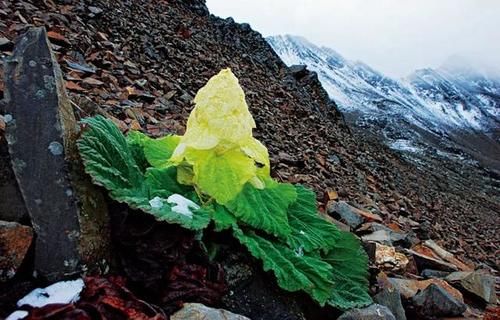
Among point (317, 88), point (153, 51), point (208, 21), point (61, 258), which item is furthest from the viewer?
point (317, 88)

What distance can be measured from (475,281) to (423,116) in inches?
3661

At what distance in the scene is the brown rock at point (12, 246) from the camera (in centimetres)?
193

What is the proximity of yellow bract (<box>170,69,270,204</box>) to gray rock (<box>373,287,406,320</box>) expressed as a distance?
1.13m

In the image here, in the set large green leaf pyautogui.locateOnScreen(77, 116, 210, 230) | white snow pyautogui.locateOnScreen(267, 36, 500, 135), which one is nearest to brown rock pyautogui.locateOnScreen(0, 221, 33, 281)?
large green leaf pyautogui.locateOnScreen(77, 116, 210, 230)

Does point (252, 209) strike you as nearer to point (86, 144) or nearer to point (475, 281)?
point (86, 144)

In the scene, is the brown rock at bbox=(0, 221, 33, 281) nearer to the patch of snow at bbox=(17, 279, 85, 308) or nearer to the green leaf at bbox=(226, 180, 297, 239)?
the patch of snow at bbox=(17, 279, 85, 308)

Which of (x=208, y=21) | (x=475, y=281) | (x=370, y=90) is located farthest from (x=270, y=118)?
(x=370, y=90)

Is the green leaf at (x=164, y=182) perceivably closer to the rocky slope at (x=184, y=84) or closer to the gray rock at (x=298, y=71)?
the rocky slope at (x=184, y=84)

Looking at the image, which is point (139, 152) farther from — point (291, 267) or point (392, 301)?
point (392, 301)

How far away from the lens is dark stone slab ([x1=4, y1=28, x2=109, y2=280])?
2033 millimetres

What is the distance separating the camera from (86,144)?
2.16 metres

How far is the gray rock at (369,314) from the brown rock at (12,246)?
5.20 feet

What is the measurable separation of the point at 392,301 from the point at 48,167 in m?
2.14

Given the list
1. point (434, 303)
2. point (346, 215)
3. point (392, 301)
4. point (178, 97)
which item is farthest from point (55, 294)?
point (178, 97)
